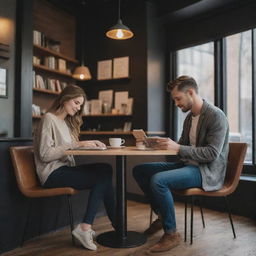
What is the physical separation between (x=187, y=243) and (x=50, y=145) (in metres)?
1.33

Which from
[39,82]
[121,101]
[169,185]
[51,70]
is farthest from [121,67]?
[169,185]

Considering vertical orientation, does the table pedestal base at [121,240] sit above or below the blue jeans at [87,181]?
below

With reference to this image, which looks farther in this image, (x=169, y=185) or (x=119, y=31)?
(x=119, y=31)

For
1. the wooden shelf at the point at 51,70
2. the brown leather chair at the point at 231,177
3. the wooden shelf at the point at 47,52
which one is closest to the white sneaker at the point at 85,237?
the brown leather chair at the point at 231,177

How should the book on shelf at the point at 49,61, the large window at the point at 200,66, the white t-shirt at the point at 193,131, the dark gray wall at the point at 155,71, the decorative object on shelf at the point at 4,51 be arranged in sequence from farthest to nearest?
the book on shelf at the point at 49,61
the dark gray wall at the point at 155,71
the large window at the point at 200,66
the decorative object on shelf at the point at 4,51
the white t-shirt at the point at 193,131

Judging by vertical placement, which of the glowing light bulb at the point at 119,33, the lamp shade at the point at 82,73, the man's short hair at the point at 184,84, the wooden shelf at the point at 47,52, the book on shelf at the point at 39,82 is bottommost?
the man's short hair at the point at 184,84

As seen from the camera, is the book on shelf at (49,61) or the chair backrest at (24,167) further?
the book on shelf at (49,61)

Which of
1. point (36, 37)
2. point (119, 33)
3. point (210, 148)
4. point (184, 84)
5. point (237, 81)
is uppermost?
point (36, 37)

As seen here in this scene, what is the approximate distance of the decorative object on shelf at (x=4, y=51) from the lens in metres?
3.91

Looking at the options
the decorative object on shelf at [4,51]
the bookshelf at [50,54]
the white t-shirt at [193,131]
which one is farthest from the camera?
the bookshelf at [50,54]

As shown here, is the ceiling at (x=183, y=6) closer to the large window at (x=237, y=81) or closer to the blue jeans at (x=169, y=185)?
the large window at (x=237, y=81)

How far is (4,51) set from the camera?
3.95 metres

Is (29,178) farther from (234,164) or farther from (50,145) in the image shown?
(234,164)

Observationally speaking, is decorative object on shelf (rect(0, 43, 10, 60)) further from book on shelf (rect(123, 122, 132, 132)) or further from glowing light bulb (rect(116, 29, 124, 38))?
book on shelf (rect(123, 122, 132, 132))
